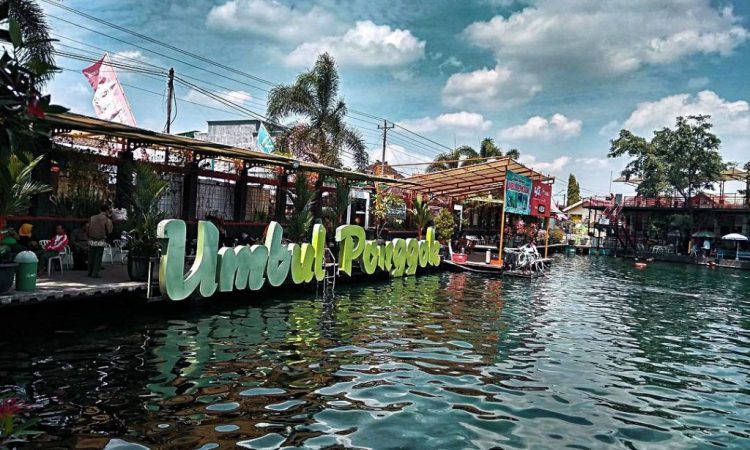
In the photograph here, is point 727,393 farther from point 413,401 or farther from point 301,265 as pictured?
point 301,265

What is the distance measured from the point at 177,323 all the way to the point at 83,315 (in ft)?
5.56

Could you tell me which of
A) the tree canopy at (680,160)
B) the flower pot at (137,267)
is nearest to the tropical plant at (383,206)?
the flower pot at (137,267)

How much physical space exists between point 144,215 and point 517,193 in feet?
55.6

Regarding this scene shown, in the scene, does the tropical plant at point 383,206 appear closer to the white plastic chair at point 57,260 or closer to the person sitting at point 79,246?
the person sitting at point 79,246

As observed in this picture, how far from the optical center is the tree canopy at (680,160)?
4559cm

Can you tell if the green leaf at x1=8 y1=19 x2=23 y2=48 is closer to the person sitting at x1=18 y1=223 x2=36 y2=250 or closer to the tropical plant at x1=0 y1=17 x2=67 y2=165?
the tropical plant at x1=0 y1=17 x2=67 y2=165

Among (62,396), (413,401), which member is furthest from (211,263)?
(413,401)

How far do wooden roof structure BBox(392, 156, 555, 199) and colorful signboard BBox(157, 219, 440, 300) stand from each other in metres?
5.69

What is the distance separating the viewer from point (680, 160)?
46.7 meters

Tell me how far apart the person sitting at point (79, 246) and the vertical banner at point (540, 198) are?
19.6 m

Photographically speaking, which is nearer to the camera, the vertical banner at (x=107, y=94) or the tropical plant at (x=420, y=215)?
the tropical plant at (x=420, y=215)

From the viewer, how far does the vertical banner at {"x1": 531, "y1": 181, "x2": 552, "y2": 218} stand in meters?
25.8

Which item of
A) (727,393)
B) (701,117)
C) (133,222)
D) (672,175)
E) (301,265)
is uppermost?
(701,117)

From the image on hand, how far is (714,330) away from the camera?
1293 cm
